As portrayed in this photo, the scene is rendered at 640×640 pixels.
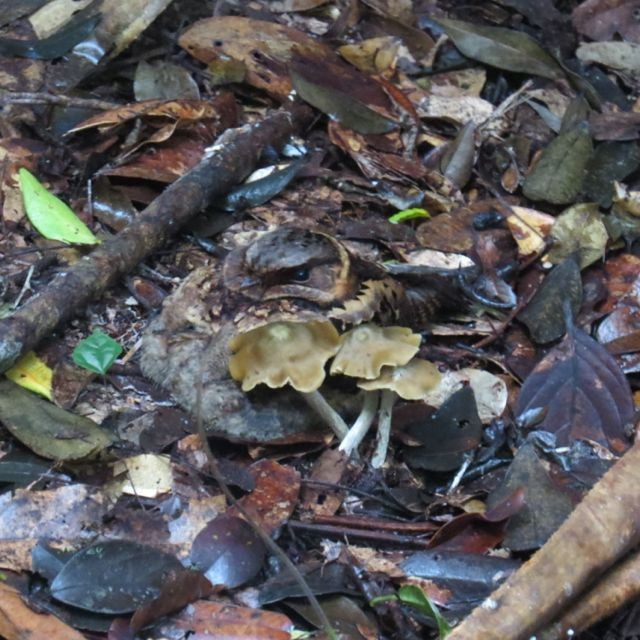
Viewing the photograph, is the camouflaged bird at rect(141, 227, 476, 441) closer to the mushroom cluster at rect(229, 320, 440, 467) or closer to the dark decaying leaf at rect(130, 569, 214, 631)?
the mushroom cluster at rect(229, 320, 440, 467)

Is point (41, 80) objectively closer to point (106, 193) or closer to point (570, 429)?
point (106, 193)

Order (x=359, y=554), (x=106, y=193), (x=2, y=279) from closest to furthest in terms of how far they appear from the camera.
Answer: (x=359, y=554)
(x=2, y=279)
(x=106, y=193)

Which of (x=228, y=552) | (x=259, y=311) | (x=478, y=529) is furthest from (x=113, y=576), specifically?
(x=478, y=529)

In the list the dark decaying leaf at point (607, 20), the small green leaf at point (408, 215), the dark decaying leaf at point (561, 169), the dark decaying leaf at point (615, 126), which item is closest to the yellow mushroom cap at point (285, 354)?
the small green leaf at point (408, 215)

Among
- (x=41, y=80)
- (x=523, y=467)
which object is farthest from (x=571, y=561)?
Answer: (x=41, y=80)

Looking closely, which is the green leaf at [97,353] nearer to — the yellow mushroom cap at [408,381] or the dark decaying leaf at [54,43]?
the yellow mushroom cap at [408,381]

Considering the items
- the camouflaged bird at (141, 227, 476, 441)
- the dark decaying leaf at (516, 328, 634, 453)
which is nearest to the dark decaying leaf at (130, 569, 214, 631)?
the camouflaged bird at (141, 227, 476, 441)
